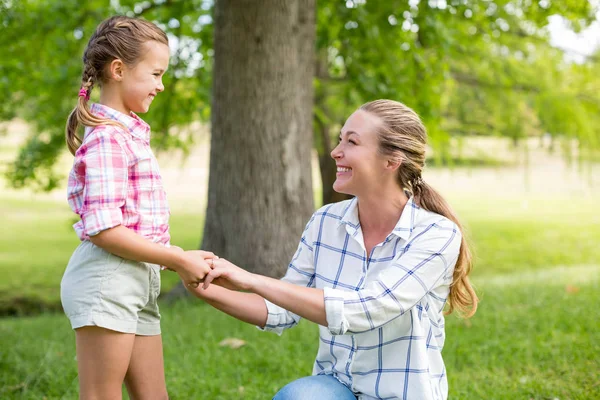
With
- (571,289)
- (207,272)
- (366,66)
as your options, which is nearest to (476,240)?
(366,66)

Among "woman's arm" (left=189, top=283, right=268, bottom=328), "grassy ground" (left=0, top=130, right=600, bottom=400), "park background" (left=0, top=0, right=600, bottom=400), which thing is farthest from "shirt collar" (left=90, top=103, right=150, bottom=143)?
"park background" (left=0, top=0, right=600, bottom=400)

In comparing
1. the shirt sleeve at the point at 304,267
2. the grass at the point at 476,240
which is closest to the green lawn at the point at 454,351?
the shirt sleeve at the point at 304,267

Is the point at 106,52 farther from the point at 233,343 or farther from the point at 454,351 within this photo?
the point at 454,351

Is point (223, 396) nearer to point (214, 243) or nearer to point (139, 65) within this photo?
point (139, 65)

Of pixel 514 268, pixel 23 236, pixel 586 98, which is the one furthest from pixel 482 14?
pixel 23 236

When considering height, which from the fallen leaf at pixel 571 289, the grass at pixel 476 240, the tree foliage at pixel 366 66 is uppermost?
the tree foliage at pixel 366 66

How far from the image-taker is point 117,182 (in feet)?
6.99

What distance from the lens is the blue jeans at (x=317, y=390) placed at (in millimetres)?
2379

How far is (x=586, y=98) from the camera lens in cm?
1052

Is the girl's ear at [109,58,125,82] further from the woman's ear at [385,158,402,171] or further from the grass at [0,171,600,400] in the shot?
the grass at [0,171,600,400]

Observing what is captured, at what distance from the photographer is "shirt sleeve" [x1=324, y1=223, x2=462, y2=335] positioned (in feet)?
7.35

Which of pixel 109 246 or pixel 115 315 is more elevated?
pixel 109 246

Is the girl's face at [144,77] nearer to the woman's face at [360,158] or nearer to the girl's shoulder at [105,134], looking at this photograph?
the girl's shoulder at [105,134]

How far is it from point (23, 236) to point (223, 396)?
14.4 meters
